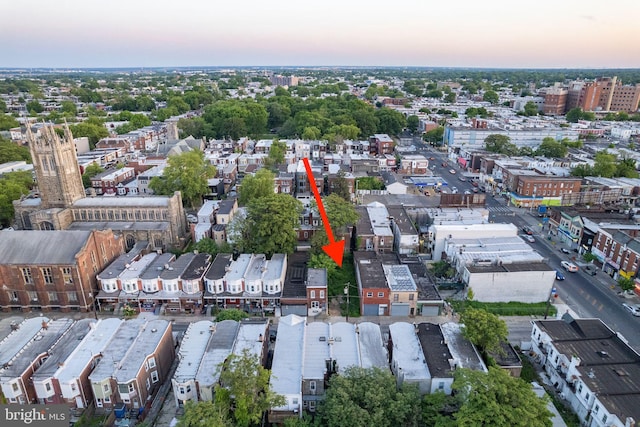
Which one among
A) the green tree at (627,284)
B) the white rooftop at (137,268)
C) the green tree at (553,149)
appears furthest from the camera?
the green tree at (553,149)

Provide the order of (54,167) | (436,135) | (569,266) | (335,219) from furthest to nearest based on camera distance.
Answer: (436,135) → (54,167) → (569,266) → (335,219)

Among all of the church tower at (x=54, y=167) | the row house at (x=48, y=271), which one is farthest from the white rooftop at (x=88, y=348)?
the church tower at (x=54, y=167)

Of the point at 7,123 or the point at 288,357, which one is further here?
the point at 7,123

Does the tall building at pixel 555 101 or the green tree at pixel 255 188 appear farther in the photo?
the tall building at pixel 555 101

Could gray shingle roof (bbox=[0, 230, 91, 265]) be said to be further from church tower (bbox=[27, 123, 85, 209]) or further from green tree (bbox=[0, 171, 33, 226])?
green tree (bbox=[0, 171, 33, 226])

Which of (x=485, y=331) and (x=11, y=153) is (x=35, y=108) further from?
(x=485, y=331)

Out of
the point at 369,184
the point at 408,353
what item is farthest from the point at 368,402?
the point at 369,184

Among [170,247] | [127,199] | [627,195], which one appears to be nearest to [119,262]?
[170,247]

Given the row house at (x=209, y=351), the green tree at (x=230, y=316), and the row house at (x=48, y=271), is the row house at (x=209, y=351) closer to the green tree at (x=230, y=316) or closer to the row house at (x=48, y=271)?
the green tree at (x=230, y=316)
